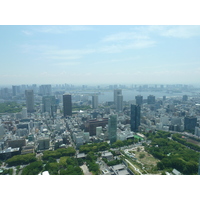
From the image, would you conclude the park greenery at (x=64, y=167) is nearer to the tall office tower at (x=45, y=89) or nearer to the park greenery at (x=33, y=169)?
the park greenery at (x=33, y=169)

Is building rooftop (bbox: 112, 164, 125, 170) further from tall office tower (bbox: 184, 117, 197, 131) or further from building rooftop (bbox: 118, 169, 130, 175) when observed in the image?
tall office tower (bbox: 184, 117, 197, 131)

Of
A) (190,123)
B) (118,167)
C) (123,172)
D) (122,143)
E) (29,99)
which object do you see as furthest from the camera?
(29,99)

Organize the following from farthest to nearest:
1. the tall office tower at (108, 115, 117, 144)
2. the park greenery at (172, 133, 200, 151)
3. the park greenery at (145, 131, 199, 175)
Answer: the tall office tower at (108, 115, 117, 144) → the park greenery at (172, 133, 200, 151) → the park greenery at (145, 131, 199, 175)

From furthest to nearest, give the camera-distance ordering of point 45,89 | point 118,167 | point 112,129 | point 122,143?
point 45,89
point 112,129
point 122,143
point 118,167

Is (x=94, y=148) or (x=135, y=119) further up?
(x=135, y=119)

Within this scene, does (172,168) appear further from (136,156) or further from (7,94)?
(7,94)

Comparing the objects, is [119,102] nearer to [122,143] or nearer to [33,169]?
[122,143]

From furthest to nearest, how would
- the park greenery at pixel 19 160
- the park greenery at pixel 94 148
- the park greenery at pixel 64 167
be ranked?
the park greenery at pixel 94 148 → the park greenery at pixel 19 160 → the park greenery at pixel 64 167

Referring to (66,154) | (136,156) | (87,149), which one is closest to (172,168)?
(136,156)

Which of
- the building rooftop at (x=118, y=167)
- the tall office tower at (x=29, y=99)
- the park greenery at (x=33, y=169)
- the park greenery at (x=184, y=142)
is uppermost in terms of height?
the tall office tower at (x=29, y=99)

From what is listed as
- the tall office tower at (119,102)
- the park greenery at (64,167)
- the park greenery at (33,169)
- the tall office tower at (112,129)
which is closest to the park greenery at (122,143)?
the tall office tower at (112,129)

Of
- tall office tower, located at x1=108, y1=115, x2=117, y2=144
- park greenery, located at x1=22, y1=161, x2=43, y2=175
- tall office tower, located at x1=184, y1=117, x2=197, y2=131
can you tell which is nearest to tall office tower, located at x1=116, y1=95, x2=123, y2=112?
tall office tower, located at x1=184, y1=117, x2=197, y2=131

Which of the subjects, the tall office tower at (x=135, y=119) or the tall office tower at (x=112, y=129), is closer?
the tall office tower at (x=112, y=129)

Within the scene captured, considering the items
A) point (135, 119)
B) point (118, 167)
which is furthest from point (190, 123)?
point (118, 167)
